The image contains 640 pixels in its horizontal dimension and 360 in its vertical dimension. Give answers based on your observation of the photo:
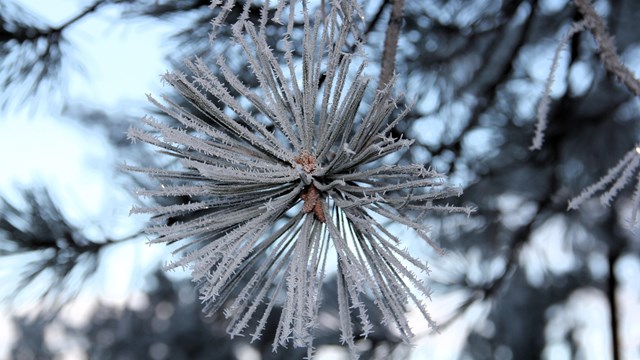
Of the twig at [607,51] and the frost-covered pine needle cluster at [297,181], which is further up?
the twig at [607,51]

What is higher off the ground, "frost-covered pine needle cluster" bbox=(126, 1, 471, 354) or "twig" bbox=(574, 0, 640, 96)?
"twig" bbox=(574, 0, 640, 96)

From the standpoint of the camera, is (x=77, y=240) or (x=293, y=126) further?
(x=77, y=240)

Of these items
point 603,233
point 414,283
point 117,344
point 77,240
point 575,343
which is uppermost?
point 414,283

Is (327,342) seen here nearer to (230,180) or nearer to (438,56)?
(438,56)

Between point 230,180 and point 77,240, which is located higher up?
point 230,180

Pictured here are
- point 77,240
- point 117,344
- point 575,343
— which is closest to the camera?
point 77,240

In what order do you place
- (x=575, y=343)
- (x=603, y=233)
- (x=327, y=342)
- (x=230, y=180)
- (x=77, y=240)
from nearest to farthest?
(x=230, y=180) → (x=77, y=240) → (x=327, y=342) → (x=603, y=233) → (x=575, y=343)

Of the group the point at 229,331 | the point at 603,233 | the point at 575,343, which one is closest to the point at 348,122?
the point at 229,331
